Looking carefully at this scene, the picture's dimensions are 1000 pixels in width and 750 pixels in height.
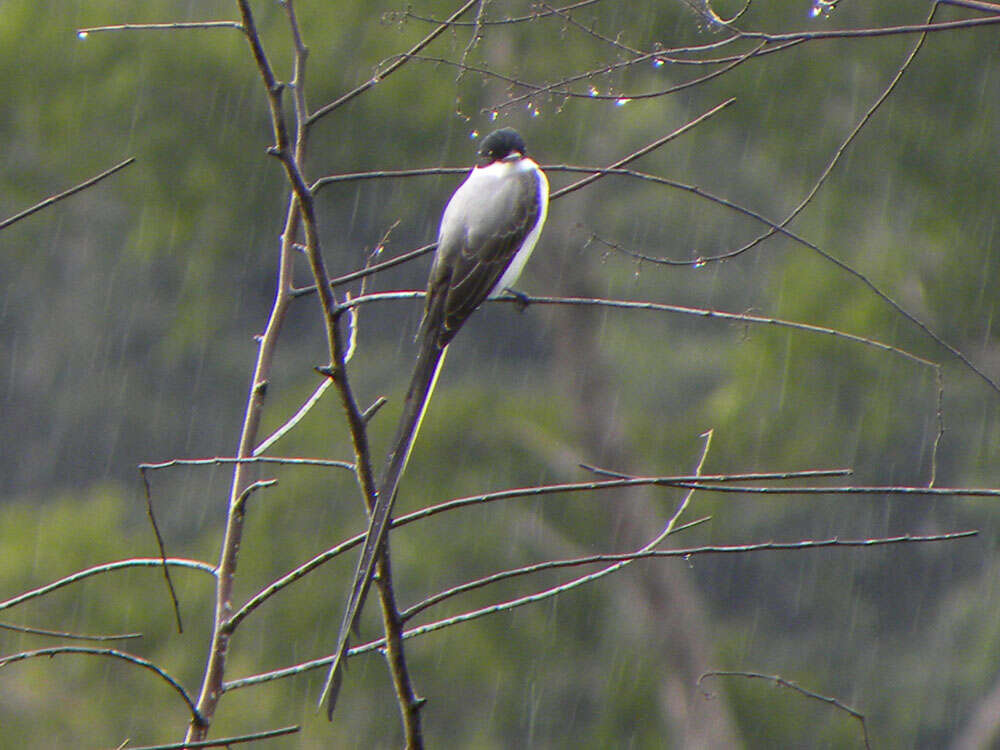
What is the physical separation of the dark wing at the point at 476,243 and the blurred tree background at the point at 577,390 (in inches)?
111

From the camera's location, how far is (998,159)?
614 cm

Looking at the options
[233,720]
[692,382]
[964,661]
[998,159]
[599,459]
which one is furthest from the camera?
[692,382]

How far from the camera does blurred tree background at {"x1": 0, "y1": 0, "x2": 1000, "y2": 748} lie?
6.38 meters

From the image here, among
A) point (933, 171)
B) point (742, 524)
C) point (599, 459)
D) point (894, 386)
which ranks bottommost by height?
point (742, 524)

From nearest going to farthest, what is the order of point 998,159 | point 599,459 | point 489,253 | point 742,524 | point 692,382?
1. point 489,253
2. point 998,159
3. point 599,459
4. point 742,524
5. point 692,382

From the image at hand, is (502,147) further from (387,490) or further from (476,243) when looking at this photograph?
(387,490)

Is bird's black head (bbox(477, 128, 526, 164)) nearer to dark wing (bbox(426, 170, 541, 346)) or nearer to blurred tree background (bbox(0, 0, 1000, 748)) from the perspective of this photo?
dark wing (bbox(426, 170, 541, 346))

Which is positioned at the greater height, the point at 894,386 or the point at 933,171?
the point at 933,171

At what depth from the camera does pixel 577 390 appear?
23.7ft

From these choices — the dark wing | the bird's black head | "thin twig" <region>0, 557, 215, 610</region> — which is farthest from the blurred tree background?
"thin twig" <region>0, 557, 215, 610</region>

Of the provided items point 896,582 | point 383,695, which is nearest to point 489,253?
point 383,695

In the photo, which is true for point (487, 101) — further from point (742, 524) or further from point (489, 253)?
point (489, 253)

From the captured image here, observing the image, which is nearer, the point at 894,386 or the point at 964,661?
the point at 894,386

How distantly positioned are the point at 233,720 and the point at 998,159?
4.78 meters
